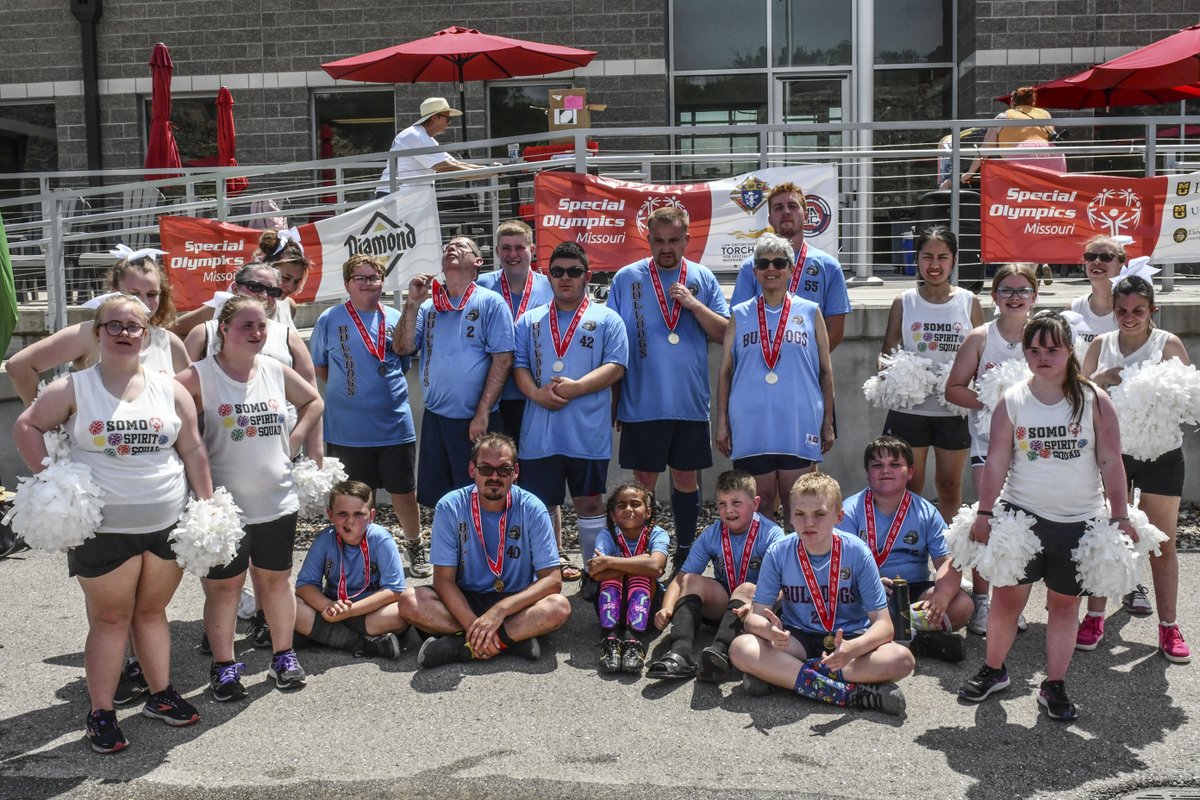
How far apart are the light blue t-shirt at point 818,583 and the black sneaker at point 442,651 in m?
1.43

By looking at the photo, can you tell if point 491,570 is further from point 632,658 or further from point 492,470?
point 632,658

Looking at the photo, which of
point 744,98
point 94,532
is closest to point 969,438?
point 94,532

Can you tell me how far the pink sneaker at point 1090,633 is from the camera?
5879 millimetres

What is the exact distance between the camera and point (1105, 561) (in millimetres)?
4887

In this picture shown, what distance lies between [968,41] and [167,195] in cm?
946

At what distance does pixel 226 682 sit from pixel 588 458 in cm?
227

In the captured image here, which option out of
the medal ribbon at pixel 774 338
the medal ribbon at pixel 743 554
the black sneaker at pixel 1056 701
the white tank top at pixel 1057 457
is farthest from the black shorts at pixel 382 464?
the black sneaker at pixel 1056 701

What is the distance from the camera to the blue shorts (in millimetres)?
6980

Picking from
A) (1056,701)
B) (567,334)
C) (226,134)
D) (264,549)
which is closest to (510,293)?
(567,334)

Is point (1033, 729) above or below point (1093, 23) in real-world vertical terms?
below

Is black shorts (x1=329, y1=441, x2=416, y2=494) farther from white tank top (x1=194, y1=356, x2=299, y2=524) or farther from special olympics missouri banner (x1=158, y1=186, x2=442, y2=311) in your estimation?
special olympics missouri banner (x1=158, y1=186, x2=442, y2=311)

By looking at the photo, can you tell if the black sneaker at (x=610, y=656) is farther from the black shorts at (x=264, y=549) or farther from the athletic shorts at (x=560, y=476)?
the black shorts at (x=264, y=549)

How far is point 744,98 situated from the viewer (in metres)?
14.8

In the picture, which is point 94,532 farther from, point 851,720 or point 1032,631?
point 1032,631
